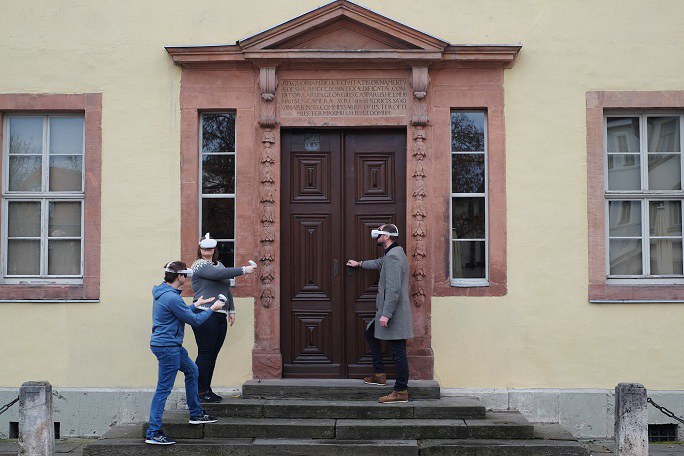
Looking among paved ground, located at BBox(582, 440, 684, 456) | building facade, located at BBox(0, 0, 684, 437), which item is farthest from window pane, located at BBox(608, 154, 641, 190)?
paved ground, located at BBox(582, 440, 684, 456)

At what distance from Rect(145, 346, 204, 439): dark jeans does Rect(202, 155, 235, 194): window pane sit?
2.32 m

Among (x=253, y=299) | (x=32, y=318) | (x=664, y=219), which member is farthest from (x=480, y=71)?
(x=32, y=318)

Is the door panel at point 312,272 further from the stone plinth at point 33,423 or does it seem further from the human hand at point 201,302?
the stone plinth at point 33,423

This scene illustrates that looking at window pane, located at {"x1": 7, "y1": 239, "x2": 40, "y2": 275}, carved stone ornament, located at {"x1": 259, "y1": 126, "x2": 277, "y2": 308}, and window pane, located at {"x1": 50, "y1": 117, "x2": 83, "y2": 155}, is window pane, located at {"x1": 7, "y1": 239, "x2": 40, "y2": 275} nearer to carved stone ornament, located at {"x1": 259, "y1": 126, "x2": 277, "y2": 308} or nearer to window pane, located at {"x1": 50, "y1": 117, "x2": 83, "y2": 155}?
window pane, located at {"x1": 50, "y1": 117, "x2": 83, "y2": 155}

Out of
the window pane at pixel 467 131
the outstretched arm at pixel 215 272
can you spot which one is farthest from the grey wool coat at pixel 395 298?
the window pane at pixel 467 131

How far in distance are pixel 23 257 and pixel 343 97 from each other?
4204 millimetres

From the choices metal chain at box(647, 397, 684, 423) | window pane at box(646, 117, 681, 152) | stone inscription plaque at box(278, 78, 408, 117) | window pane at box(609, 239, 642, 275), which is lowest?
metal chain at box(647, 397, 684, 423)

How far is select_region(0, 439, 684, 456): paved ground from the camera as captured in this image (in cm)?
941

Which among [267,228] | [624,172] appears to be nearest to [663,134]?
[624,172]

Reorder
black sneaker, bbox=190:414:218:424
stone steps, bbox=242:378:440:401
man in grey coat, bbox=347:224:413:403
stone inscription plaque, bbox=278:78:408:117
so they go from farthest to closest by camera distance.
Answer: stone inscription plaque, bbox=278:78:408:117 → stone steps, bbox=242:378:440:401 → man in grey coat, bbox=347:224:413:403 → black sneaker, bbox=190:414:218:424

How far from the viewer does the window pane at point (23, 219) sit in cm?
1063

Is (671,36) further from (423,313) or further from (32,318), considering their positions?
(32,318)

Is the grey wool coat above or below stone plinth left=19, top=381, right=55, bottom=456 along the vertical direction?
above

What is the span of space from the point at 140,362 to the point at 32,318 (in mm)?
1339
